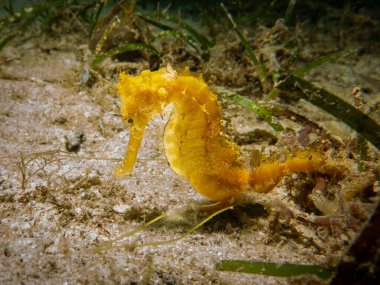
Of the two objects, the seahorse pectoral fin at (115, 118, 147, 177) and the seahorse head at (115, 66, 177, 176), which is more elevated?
the seahorse head at (115, 66, 177, 176)

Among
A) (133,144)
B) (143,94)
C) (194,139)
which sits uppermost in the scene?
(143,94)

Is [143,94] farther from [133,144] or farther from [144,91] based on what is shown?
[133,144]

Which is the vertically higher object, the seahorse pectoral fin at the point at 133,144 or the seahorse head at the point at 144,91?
the seahorse head at the point at 144,91

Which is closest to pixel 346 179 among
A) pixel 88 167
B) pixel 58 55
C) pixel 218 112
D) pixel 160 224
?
pixel 218 112

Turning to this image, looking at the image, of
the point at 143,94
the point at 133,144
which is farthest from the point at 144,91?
the point at 133,144

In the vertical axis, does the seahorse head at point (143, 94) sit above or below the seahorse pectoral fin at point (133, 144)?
above

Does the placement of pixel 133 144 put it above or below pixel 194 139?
below

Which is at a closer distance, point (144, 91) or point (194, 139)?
point (144, 91)

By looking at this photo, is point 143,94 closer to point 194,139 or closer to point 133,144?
point 133,144
